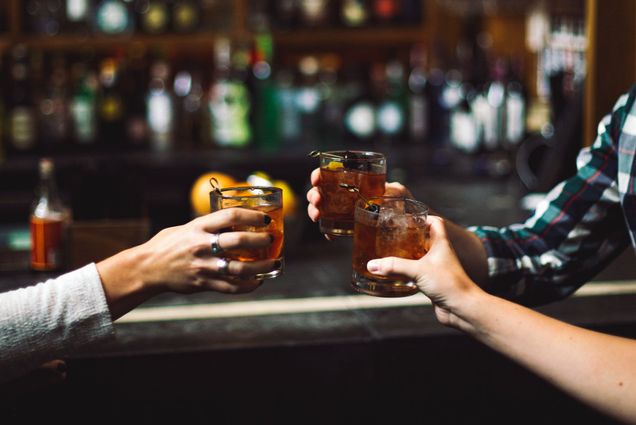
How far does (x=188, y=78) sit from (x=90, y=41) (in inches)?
17.6

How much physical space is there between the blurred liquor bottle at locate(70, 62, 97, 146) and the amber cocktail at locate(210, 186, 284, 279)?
2.37 meters

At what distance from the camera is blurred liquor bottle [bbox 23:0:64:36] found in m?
3.38

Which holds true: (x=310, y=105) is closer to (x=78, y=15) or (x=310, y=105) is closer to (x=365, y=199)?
(x=78, y=15)

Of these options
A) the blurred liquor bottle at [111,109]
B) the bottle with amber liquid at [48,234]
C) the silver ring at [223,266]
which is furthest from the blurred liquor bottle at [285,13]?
the silver ring at [223,266]

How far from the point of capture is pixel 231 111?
10.6 ft

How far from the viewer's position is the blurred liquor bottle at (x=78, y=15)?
3.34 meters

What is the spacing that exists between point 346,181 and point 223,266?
250 millimetres

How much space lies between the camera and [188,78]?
3.52 meters

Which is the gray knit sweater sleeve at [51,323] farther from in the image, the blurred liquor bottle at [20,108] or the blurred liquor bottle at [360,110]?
the blurred liquor bottle at [360,110]

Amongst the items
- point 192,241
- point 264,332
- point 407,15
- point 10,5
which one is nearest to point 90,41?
point 10,5

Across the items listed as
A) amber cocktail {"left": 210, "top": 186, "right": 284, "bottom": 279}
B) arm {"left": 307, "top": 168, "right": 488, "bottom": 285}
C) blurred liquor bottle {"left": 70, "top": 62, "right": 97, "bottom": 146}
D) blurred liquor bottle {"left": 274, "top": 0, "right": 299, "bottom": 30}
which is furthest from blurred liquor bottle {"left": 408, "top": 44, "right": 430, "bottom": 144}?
amber cocktail {"left": 210, "top": 186, "right": 284, "bottom": 279}

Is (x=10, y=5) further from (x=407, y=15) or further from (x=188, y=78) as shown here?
(x=407, y=15)

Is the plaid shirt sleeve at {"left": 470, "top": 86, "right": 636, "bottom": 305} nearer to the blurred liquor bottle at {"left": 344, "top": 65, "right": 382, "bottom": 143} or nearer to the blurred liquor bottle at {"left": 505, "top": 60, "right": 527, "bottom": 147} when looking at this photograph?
the blurred liquor bottle at {"left": 505, "top": 60, "right": 527, "bottom": 147}

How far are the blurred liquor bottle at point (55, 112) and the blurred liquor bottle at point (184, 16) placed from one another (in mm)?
500
